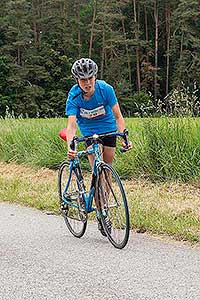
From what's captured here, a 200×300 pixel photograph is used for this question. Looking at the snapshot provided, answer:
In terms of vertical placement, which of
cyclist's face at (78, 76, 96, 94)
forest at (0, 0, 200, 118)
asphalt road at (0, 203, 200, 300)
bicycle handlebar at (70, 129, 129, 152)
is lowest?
forest at (0, 0, 200, 118)

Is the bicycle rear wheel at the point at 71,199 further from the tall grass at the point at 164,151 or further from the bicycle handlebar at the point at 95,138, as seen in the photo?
the tall grass at the point at 164,151

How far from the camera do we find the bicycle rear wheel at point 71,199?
625cm

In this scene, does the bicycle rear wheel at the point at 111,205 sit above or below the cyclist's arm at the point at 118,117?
below

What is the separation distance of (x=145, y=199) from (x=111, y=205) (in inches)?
99.4

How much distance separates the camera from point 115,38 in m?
48.0

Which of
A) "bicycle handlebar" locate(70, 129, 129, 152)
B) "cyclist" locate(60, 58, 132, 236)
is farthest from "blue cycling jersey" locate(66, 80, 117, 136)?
"bicycle handlebar" locate(70, 129, 129, 152)

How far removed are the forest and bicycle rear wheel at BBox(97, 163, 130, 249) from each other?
3805 cm

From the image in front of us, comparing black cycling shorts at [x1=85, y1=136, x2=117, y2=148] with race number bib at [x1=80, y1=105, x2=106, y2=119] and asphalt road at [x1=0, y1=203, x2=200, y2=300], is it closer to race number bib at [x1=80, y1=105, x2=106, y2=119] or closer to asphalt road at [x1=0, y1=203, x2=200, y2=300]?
race number bib at [x1=80, y1=105, x2=106, y2=119]

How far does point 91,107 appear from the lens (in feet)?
19.7

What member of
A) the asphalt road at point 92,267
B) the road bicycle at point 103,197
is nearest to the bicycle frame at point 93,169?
the road bicycle at point 103,197

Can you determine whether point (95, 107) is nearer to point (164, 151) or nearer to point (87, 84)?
point (87, 84)

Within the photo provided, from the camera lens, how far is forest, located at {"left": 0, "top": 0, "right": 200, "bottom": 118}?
149ft

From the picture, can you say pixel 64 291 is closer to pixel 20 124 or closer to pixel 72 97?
pixel 72 97

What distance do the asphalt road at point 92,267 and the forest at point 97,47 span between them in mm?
37676
